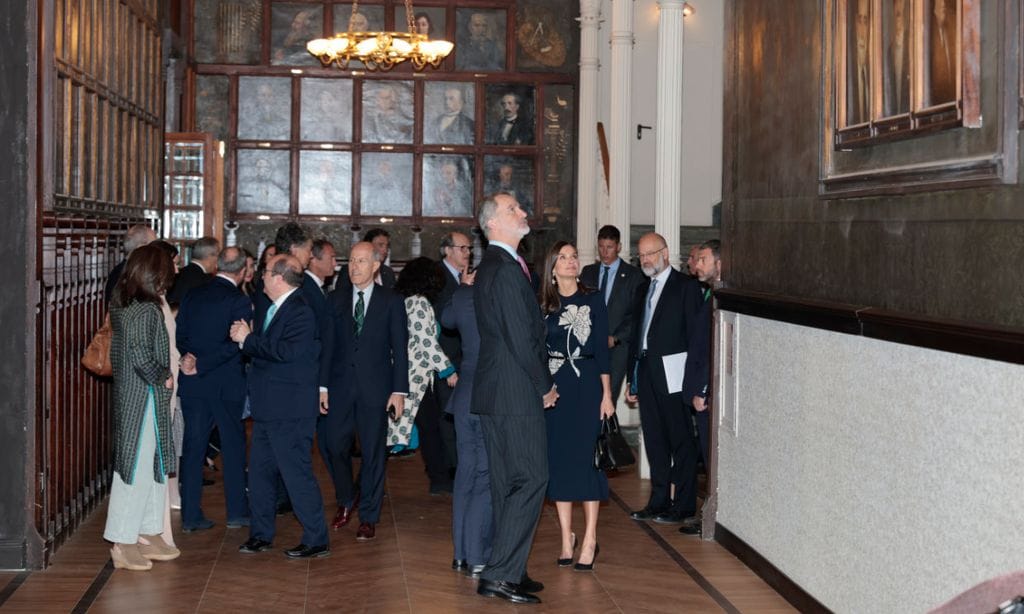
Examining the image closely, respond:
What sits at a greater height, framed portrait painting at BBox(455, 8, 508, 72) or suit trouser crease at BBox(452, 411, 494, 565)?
framed portrait painting at BBox(455, 8, 508, 72)

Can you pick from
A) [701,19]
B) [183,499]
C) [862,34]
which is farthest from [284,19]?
[862,34]

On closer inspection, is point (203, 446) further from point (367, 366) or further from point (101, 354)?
point (367, 366)

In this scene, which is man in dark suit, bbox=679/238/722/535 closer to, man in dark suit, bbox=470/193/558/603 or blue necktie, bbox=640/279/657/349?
blue necktie, bbox=640/279/657/349

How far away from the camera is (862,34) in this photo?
5453mm

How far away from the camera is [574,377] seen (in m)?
6.80

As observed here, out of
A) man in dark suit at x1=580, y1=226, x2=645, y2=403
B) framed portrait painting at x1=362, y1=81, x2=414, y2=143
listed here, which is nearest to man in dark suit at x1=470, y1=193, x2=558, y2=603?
man in dark suit at x1=580, y1=226, x2=645, y2=403

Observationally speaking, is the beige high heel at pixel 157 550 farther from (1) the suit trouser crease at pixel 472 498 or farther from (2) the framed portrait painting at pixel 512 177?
(2) the framed portrait painting at pixel 512 177

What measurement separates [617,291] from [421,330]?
2.15m

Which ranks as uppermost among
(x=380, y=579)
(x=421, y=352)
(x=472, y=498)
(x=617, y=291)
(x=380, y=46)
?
(x=380, y=46)

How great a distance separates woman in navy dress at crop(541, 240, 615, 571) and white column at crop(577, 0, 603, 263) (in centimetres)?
724

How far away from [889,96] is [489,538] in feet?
10.3

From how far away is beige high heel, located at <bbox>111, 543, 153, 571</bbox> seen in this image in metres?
6.81

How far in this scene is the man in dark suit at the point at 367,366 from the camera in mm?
7668

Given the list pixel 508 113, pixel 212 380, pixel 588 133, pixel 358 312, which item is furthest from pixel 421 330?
pixel 508 113
